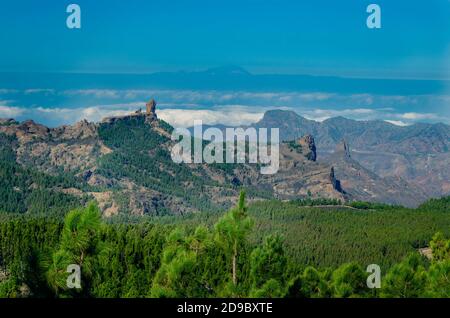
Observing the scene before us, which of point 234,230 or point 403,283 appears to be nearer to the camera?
point 234,230

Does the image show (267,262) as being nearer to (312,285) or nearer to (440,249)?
(312,285)

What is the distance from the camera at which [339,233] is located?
159000 mm

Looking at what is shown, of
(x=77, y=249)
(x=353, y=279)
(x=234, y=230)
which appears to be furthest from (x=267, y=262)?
(x=77, y=249)

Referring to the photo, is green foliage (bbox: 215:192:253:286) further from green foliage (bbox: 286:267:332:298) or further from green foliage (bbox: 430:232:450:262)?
green foliage (bbox: 430:232:450:262)

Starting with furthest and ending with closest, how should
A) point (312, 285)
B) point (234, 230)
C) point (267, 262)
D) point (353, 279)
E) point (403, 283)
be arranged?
1. point (353, 279)
2. point (403, 283)
3. point (312, 285)
4. point (267, 262)
5. point (234, 230)

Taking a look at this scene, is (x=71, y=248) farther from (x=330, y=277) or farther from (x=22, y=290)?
(x=330, y=277)

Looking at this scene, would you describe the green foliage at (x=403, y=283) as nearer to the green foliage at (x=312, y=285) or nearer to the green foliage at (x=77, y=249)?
the green foliage at (x=312, y=285)

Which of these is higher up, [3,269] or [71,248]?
[71,248]

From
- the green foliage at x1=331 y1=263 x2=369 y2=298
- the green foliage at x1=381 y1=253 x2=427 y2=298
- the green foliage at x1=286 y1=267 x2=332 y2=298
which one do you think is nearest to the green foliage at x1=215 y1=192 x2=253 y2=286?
the green foliage at x1=286 y1=267 x2=332 y2=298

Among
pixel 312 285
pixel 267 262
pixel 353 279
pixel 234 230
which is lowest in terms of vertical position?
pixel 312 285

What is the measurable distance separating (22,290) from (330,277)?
16.9m

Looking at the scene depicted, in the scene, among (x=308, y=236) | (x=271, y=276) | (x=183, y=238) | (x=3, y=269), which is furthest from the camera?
(x=308, y=236)

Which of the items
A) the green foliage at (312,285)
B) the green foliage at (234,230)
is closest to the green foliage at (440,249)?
the green foliage at (312,285)

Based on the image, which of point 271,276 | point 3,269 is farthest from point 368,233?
point 271,276
